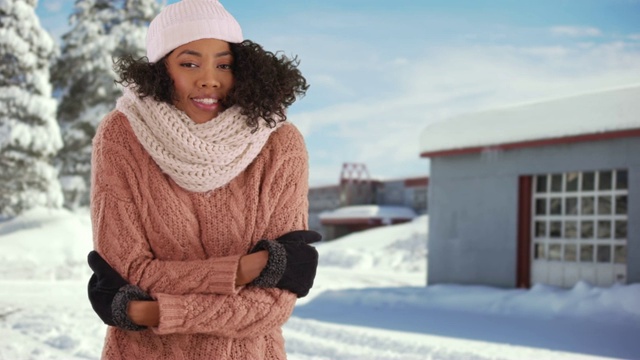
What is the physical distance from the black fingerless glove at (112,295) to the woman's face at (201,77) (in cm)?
41

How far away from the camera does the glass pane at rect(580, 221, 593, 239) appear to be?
11578mm

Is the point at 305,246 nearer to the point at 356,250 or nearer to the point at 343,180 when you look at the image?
the point at 356,250

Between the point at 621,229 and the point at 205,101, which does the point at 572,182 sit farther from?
the point at 205,101

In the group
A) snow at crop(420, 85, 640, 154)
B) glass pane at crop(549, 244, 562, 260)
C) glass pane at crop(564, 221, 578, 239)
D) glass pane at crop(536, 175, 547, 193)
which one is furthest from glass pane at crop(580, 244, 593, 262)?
snow at crop(420, 85, 640, 154)

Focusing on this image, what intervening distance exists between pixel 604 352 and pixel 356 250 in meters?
14.9

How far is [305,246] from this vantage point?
5.73ft

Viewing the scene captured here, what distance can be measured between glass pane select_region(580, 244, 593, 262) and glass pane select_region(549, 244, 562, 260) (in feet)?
1.32

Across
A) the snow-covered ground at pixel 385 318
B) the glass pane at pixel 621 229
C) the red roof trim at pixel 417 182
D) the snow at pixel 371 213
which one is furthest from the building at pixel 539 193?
the red roof trim at pixel 417 182

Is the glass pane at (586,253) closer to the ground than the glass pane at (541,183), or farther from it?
closer to the ground

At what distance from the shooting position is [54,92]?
22.3 m

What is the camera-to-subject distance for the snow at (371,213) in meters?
27.8

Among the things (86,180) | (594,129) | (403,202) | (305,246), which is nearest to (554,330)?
(594,129)

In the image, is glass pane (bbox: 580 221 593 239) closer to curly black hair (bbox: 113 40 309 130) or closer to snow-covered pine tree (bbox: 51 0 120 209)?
curly black hair (bbox: 113 40 309 130)

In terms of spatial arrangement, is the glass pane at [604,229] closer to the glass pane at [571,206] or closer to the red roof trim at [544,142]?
the glass pane at [571,206]
